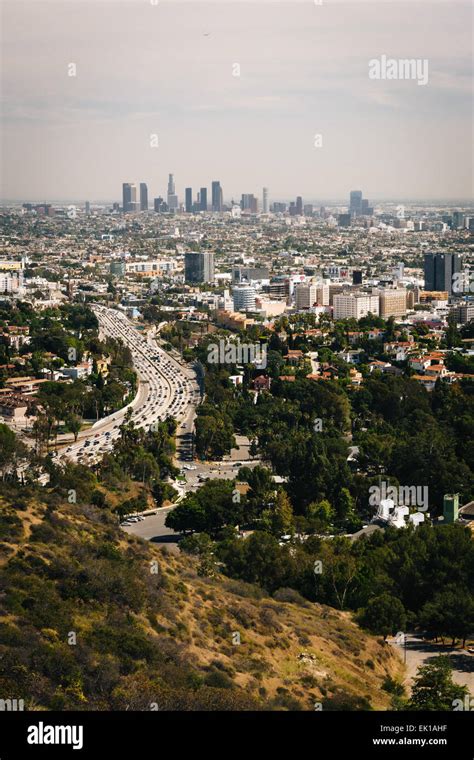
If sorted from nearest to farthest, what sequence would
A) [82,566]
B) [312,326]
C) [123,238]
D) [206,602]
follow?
[82,566] < [206,602] < [312,326] < [123,238]

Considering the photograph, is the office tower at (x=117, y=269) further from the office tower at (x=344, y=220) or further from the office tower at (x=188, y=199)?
the office tower at (x=188, y=199)

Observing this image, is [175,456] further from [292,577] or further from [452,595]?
[452,595]

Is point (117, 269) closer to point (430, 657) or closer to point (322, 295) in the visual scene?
point (322, 295)

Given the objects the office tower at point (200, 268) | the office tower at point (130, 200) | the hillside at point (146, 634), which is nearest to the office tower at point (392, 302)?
the office tower at point (200, 268)

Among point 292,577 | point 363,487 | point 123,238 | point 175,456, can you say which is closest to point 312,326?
point 175,456

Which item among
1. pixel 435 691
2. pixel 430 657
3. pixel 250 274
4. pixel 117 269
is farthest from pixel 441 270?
pixel 435 691
